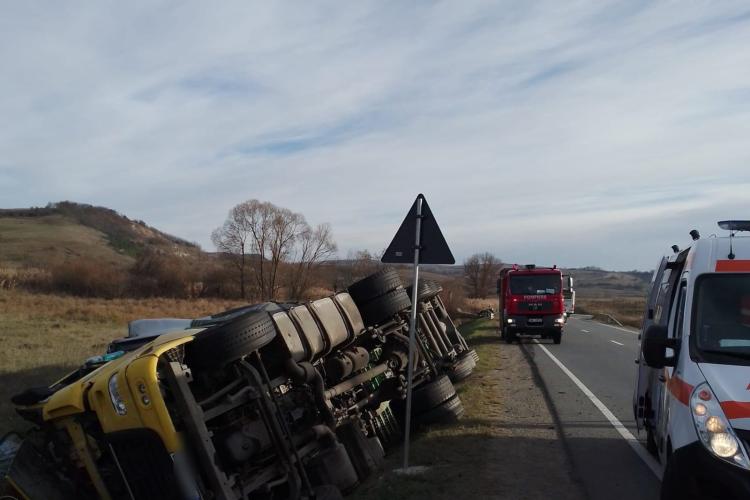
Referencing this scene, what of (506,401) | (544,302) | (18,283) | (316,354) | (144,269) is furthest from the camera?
(144,269)

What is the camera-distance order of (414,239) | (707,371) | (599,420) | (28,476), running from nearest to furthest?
(707,371), (28,476), (414,239), (599,420)

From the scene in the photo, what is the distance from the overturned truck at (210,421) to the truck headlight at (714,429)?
3.20 meters

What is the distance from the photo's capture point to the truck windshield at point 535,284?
23.3 metres

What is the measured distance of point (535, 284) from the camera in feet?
77.0

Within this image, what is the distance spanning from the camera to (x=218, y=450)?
5582 millimetres

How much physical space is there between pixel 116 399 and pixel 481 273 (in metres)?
92.1

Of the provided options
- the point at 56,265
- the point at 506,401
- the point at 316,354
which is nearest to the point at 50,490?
the point at 316,354

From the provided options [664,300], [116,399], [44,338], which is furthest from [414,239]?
[44,338]

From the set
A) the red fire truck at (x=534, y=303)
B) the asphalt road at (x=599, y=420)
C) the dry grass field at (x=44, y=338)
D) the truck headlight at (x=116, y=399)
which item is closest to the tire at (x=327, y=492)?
the truck headlight at (x=116, y=399)

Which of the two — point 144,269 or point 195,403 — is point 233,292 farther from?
point 195,403

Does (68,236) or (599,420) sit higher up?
(68,236)

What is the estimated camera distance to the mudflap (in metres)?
5.43

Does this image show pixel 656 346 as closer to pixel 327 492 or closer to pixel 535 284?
pixel 327 492

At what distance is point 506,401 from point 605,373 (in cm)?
472
